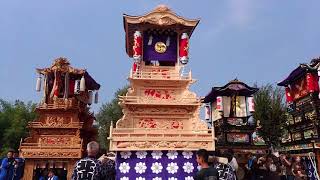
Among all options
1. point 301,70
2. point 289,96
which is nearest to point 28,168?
point 301,70

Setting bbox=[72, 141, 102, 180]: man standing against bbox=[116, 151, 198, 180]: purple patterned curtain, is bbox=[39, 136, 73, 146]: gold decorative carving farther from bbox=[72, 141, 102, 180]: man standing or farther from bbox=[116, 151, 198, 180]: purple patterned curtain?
bbox=[72, 141, 102, 180]: man standing

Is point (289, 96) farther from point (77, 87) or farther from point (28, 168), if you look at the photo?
point (28, 168)

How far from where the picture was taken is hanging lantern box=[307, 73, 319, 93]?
22072 mm

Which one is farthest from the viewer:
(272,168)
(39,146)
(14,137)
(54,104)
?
(14,137)

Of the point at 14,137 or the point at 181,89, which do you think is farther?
the point at 14,137

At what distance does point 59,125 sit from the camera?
23516mm

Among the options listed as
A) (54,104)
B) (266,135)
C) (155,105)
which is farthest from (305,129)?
(54,104)

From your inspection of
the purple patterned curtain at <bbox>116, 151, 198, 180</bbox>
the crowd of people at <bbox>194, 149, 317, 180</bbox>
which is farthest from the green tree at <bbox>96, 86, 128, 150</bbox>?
the crowd of people at <bbox>194, 149, 317, 180</bbox>

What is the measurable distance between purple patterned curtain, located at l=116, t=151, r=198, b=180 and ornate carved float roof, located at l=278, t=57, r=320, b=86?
13.8 meters

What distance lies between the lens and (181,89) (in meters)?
17.6

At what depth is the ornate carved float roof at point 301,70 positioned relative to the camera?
2250 cm

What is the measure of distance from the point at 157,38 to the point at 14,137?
84.6 ft

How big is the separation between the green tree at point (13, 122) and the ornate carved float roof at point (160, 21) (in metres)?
24.3

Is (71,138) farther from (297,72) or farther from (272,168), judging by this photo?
(297,72)
